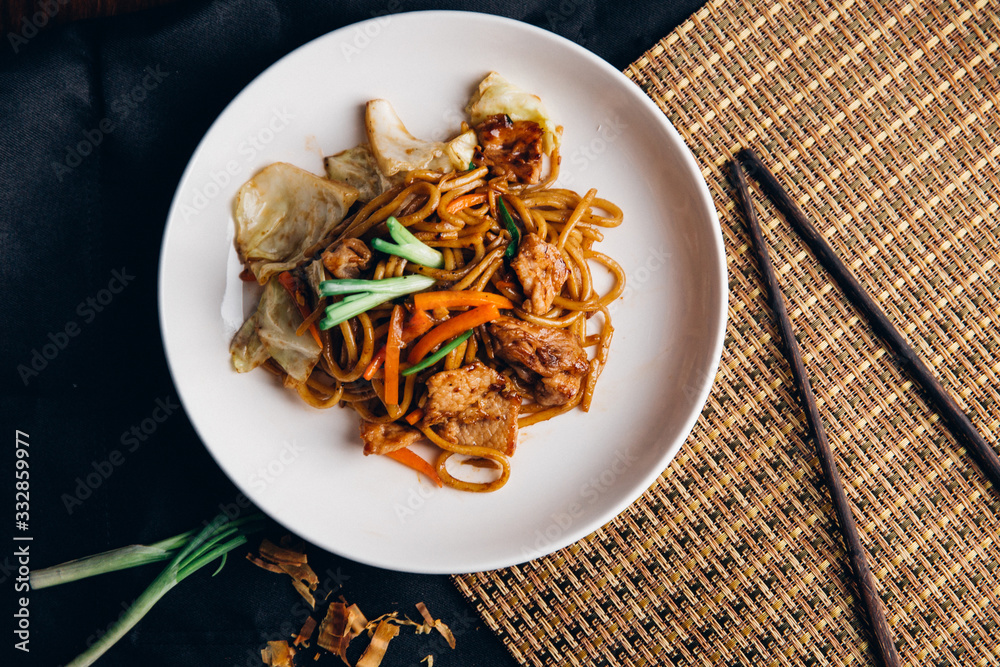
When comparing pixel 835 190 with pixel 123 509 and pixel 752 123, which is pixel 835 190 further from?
pixel 123 509

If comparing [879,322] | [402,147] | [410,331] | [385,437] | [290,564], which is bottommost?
[290,564]

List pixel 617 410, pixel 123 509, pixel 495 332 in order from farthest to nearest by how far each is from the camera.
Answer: pixel 123 509 < pixel 617 410 < pixel 495 332

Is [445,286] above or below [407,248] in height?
below

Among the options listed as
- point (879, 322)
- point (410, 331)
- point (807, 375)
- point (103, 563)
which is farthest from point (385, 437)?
point (879, 322)

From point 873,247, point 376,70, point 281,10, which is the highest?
point 873,247

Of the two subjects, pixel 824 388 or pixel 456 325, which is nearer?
pixel 456 325

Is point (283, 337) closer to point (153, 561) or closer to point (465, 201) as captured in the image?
point (465, 201)

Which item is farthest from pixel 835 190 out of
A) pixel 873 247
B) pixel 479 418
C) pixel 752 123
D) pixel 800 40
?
pixel 479 418

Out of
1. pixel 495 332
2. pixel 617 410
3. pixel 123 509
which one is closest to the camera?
pixel 495 332
